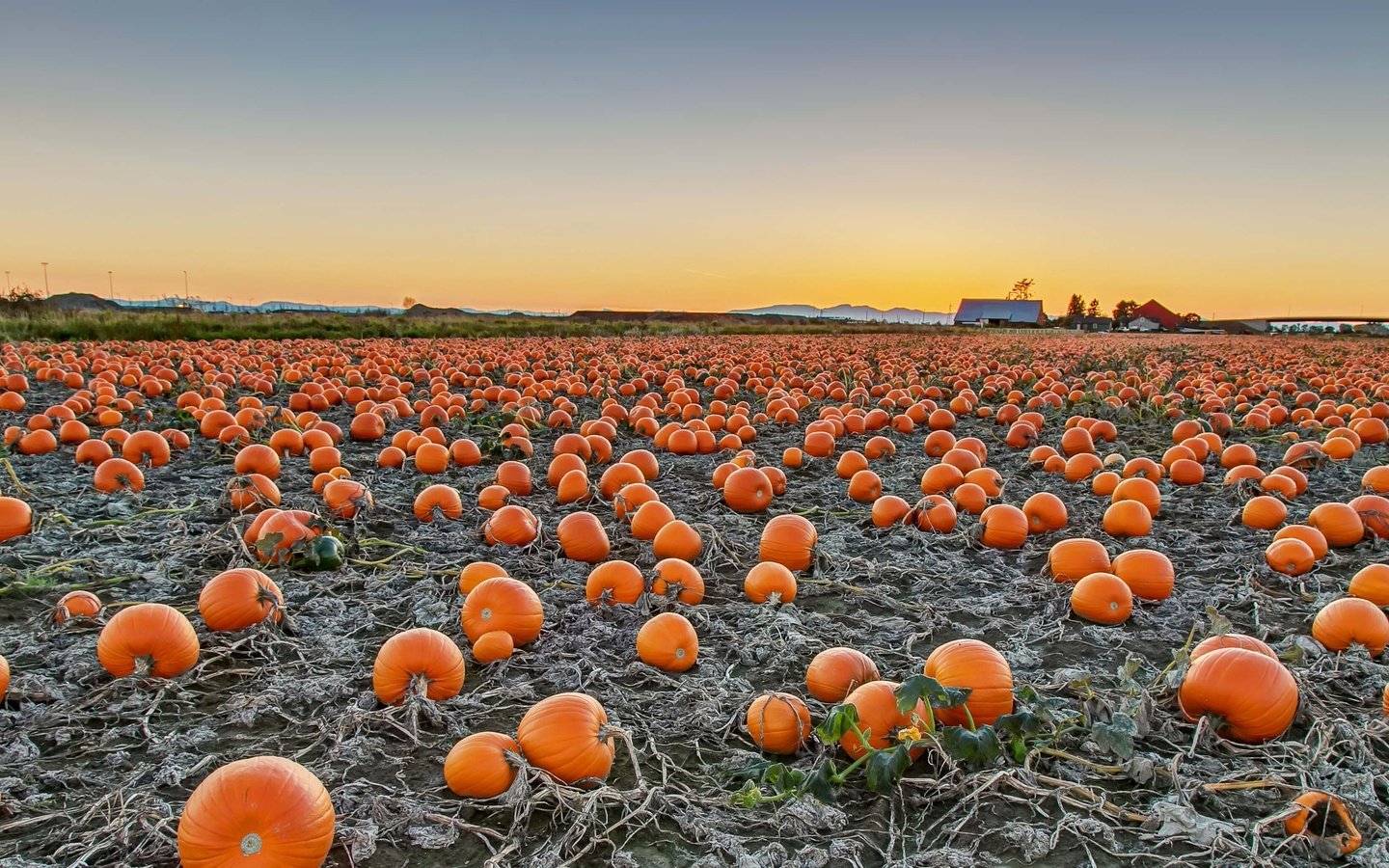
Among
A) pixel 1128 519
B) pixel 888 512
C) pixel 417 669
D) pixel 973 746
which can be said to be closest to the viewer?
pixel 973 746

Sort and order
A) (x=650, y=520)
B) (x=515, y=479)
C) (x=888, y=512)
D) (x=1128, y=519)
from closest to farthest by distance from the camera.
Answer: (x=650, y=520) < (x=1128, y=519) < (x=888, y=512) < (x=515, y=479)

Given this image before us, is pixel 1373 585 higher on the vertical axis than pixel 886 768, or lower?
higher

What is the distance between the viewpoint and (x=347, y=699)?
9.32 ft

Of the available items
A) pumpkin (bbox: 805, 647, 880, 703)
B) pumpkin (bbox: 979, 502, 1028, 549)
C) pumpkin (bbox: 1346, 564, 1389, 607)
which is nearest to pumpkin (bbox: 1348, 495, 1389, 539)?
pumpkin (bbox: 1346, 564, 1389, 607)

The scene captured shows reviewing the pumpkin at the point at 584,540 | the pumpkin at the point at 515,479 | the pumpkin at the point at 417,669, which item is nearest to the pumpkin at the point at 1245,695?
the pumpkin at the point at 417,669

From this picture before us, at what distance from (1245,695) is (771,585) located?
6.25 feet

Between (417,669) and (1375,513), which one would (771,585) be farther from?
(1375,513)

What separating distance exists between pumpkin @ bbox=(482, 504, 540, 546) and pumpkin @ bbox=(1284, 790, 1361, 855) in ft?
11.7

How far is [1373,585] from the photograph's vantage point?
3494mm

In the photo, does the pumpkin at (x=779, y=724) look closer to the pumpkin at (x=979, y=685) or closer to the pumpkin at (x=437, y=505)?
the pumpkin at (x=979, y=685)

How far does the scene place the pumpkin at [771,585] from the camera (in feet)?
12.3

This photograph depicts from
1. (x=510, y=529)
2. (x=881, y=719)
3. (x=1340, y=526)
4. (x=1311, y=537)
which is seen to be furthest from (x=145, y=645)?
(x=1340, y=526)

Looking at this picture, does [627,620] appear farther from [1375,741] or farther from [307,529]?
[1375,741]

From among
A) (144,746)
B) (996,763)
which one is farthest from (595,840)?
(144,746)
